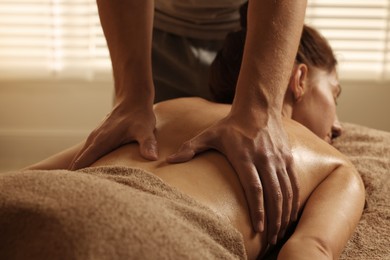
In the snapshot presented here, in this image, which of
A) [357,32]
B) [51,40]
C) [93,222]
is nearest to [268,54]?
[93,222]

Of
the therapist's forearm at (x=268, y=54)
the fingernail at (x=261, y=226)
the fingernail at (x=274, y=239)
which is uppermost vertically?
the therapist's forearm at (x=268, y=54)

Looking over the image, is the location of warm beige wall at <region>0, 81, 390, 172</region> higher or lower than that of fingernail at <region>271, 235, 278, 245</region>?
lower

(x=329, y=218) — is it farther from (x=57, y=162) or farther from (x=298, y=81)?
(x=57, y=162)

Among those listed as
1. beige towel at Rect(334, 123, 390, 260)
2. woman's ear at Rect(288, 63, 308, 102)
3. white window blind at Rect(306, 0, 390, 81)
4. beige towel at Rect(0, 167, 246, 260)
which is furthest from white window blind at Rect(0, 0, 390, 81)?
beige towel at Rect(0, 167, 246, 260)

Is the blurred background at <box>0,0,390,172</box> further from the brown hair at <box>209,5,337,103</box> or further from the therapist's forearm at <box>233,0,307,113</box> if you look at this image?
the therapist's forearm at <box>233,0,307,113</box>

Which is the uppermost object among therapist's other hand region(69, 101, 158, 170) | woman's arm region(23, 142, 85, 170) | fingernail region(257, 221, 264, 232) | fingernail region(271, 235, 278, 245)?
therapist's other hand region(69, 101, 158, 170)

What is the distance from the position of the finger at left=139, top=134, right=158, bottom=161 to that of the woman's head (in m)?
0.51

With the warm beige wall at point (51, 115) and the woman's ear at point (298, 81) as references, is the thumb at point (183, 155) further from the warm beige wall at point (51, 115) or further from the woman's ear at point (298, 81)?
the warm beige wall at point (51, 115)

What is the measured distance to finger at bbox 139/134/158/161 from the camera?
1.33 m

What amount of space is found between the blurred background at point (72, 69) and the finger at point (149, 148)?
6.47ft

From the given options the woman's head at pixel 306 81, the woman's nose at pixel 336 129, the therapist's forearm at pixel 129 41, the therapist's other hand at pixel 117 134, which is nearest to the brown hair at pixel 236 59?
the woman's head at pixel 306 81

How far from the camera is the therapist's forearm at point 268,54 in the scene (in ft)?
4.43

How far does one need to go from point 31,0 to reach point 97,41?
1.21 ft

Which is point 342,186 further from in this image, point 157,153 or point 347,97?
point 347,97
